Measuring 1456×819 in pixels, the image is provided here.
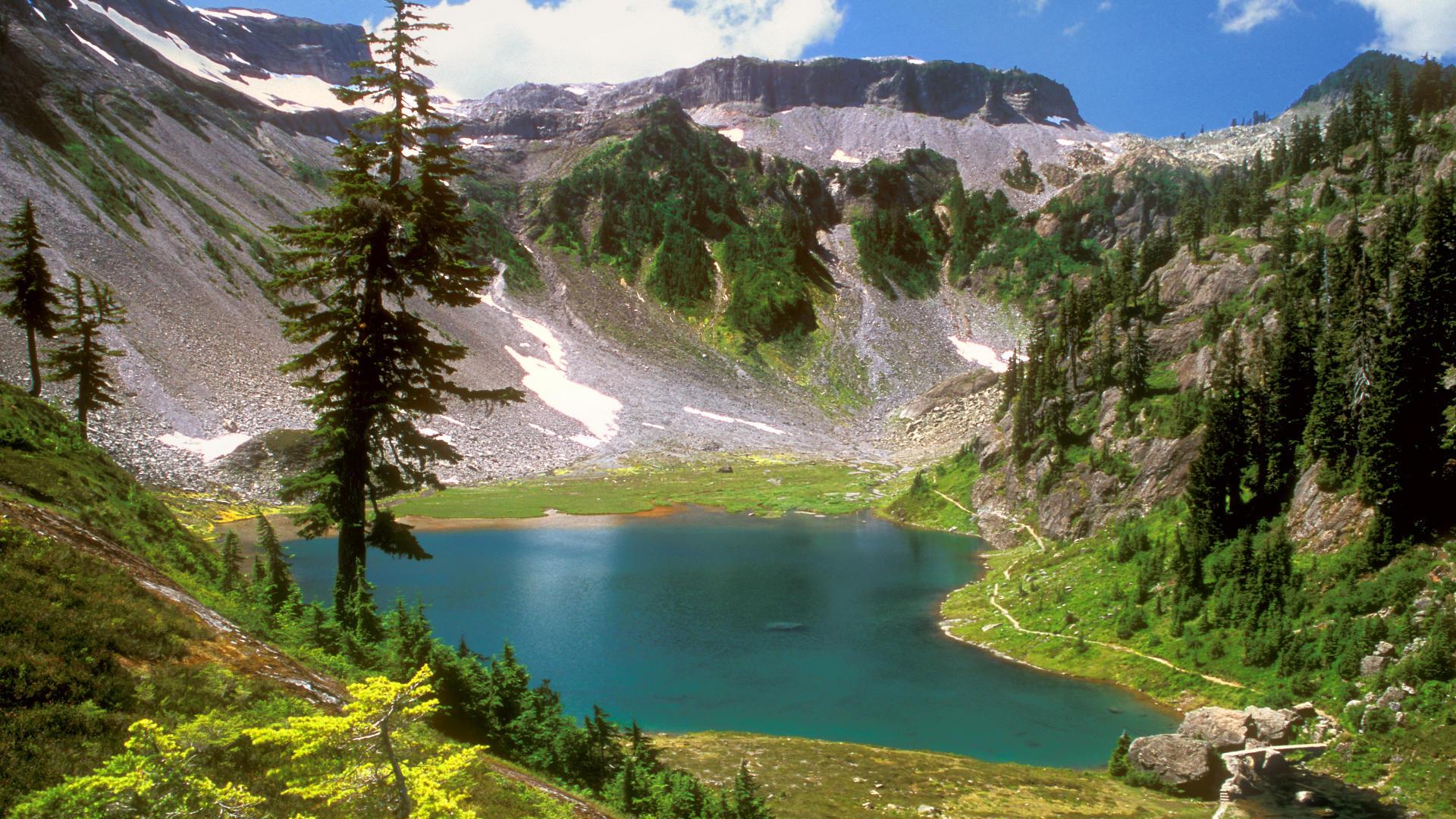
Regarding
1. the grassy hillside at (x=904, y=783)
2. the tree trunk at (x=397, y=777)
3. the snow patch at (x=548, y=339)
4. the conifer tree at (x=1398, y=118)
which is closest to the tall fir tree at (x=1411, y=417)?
the grassy hillside at (x=904, y=783)

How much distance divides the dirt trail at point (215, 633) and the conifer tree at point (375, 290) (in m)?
5.89

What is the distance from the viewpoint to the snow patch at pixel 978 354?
162m

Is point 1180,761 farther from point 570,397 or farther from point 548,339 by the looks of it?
point 548,339

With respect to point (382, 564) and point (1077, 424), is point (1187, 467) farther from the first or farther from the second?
point (382, 564)

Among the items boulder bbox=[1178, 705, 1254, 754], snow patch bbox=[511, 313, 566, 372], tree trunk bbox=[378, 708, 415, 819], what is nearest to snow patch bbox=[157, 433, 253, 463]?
snow patch bbox=[511, 313, 566, 372]

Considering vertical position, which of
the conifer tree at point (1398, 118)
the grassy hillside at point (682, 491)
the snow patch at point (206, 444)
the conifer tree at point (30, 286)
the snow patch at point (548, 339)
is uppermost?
the conifer tree at point (1398, 118)

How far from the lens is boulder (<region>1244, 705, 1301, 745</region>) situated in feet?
98.2

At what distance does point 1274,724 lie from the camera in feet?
99.3

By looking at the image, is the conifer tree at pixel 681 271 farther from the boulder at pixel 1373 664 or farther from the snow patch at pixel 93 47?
the boulder at pixel 1373 664

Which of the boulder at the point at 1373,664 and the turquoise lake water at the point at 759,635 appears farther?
the turquoise lake water at the point at 759,635

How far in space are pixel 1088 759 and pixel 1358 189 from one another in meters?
67.1

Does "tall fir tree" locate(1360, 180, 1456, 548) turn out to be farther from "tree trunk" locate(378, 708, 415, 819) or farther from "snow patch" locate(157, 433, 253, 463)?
"snow patch" locate(157, 433, 253, 463)

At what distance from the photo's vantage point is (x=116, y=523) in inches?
617

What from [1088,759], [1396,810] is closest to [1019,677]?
[1088,759]
